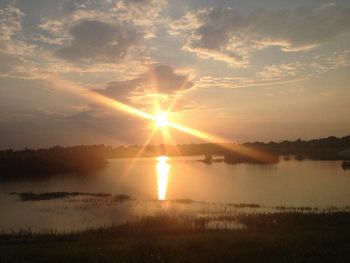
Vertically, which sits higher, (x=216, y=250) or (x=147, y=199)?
(x=216, y=250)

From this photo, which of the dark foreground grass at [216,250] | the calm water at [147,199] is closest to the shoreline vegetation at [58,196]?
the calm water at [147,199]

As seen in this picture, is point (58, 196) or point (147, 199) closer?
point (147, 199)

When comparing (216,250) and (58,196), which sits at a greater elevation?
(216,250)

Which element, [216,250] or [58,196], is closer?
[216,250]

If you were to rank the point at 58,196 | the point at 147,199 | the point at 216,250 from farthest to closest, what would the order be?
the point at 58,196 → the point at 147,199 → the point at 216,250

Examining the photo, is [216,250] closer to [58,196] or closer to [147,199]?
[147,199]

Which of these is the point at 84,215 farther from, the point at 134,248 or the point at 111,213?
the point at 134,248

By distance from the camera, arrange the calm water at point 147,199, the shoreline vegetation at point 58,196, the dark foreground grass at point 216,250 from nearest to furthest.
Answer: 1. the dark foreground grass at point 216,250
2. the calm water at point 147,199
3. the shoreline vegetation at point 58,196

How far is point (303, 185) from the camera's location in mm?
67500

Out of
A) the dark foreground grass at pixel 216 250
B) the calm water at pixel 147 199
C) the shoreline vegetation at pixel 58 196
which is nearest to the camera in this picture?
the dark foreground grass at pixel 216 250

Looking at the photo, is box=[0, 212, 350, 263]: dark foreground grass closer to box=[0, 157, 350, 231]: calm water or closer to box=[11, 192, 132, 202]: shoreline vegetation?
box=[0, 157, 350, 231]: calm water

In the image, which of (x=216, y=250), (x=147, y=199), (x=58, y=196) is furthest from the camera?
(x=58, y=196)

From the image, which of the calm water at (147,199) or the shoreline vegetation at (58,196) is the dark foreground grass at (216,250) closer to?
the calm water at (147,199)

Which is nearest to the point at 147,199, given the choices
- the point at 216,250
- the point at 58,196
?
the point at 58,196
